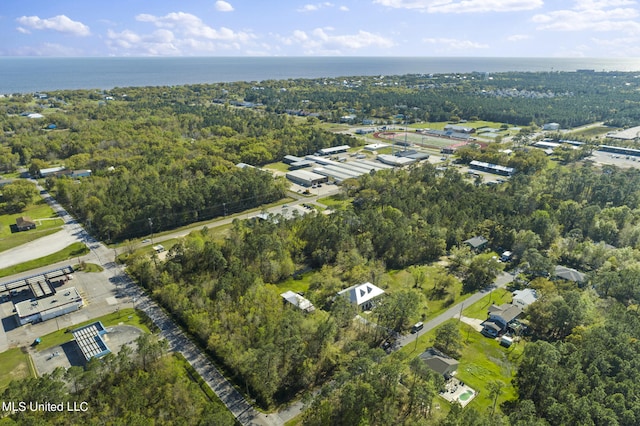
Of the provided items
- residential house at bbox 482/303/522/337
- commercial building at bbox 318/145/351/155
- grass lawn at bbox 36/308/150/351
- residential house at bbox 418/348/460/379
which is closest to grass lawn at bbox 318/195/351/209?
commercial building at bbox 318/145/351/155

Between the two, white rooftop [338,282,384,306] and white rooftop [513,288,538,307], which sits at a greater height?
Result: white rooftop [338,282,384,306]

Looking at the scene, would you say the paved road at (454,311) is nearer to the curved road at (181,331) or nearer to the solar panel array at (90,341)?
the curved road at (181,331)

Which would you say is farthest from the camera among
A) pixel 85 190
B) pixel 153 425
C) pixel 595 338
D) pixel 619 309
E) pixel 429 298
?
pixel 85 190

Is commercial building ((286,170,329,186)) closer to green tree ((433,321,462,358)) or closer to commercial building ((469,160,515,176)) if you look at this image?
commercial building ((469,160,515,176))

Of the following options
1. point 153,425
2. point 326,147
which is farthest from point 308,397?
point 326,147

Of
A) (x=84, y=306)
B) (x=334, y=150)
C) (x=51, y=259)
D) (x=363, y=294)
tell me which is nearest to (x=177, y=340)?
(x=84, y=306)

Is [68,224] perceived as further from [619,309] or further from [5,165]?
[619,309]

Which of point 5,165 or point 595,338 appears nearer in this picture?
point 595,338

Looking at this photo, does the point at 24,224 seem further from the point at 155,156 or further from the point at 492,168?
the point at 492,168
